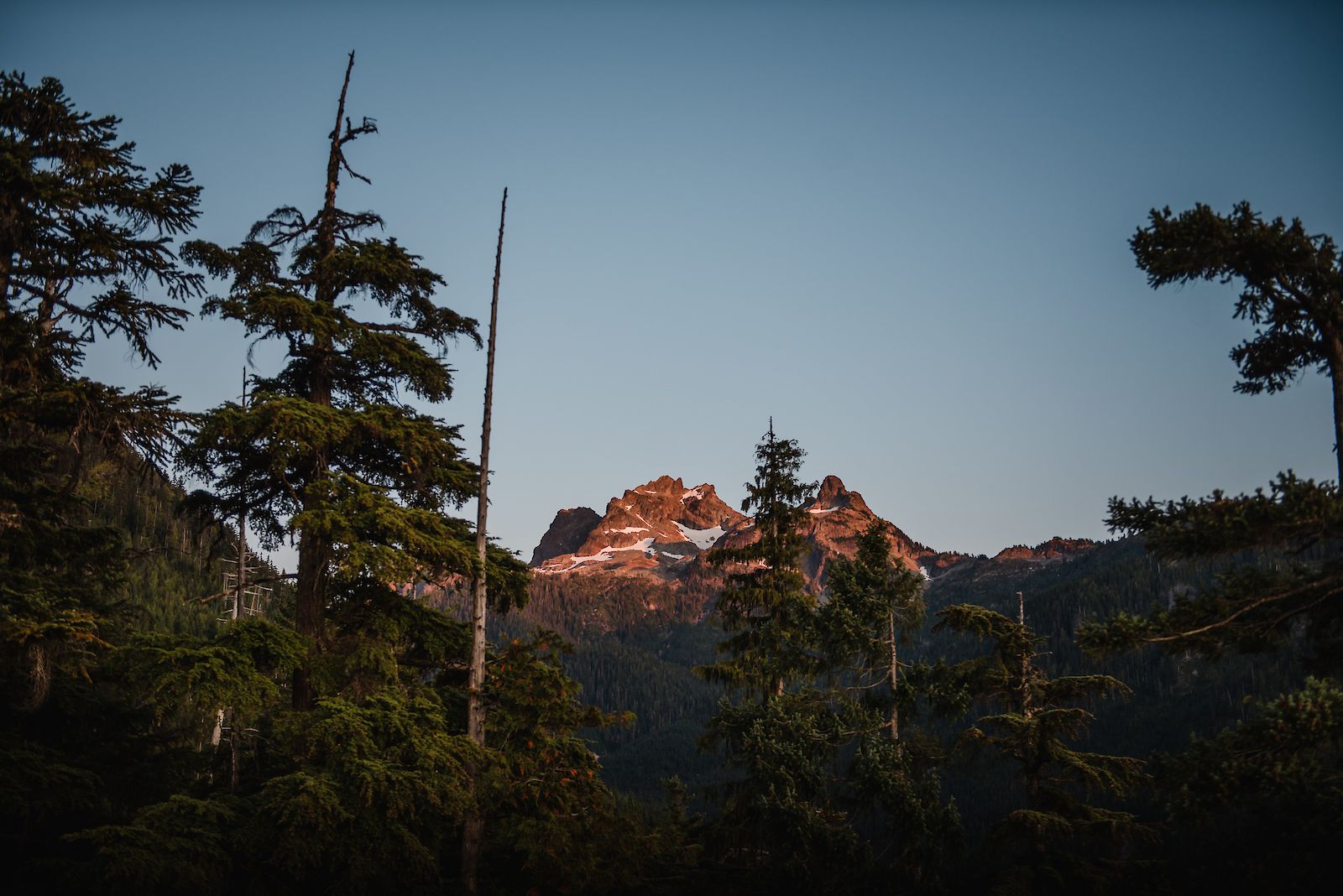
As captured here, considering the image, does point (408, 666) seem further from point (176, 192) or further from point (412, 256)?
point (176, 192)

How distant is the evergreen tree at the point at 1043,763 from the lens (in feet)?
68.5

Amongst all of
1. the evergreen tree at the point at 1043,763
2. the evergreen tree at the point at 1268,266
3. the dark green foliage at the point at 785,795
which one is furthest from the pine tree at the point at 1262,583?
the dark green foliage at the point at 785,795

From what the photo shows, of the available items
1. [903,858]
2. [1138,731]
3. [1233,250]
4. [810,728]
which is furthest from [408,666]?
[1138,731]

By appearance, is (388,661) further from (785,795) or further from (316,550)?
(785,795)

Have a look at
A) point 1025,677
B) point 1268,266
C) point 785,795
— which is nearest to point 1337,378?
point 1268,266

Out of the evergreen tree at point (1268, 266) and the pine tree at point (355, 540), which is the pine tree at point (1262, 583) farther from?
the pine tree at point (355, 540)

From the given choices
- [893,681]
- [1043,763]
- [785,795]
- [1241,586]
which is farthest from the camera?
[893,681]

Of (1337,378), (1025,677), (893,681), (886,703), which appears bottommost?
(886,703)

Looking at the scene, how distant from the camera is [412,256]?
17047 mm

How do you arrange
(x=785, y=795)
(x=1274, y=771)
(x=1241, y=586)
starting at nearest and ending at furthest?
(x=1274, y=771), (x=1241, y=586), (x=785, y=795)

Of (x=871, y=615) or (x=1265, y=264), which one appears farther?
(x=871, y=615)

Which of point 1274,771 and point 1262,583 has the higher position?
point 1262,583

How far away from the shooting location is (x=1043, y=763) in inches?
890

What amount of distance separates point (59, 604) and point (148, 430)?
3.36m
